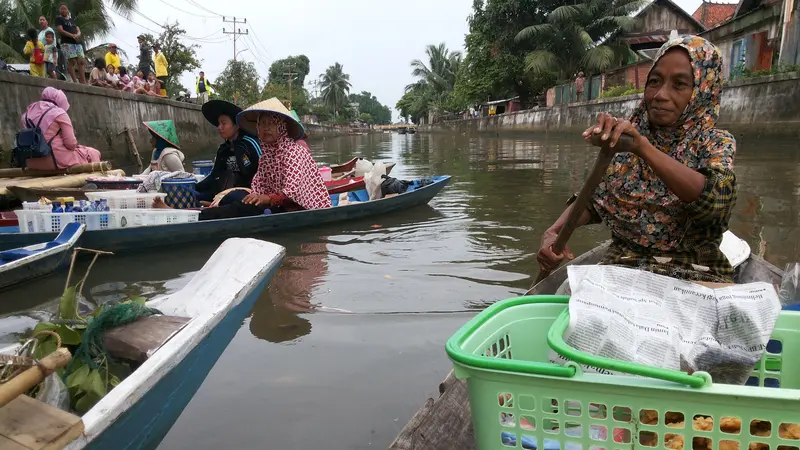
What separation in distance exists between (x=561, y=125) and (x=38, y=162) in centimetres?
1981

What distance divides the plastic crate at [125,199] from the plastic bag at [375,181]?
2761 millimetres

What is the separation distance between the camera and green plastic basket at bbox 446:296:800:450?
41.0 inches

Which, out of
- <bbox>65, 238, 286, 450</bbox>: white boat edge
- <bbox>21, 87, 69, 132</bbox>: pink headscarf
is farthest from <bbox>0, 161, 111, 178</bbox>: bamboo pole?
<bbox>65, 238, 286, 450</bbox>: white boat edge

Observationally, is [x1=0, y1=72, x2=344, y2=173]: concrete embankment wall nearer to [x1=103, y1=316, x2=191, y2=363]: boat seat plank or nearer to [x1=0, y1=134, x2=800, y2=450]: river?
[x1=0, y1=134, x2=800, y2=450]: river

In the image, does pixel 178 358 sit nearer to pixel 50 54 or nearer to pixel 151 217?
pixel 151 217

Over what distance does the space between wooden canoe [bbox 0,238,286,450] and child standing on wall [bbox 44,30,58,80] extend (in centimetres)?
1046

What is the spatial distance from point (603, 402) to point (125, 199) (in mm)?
5536

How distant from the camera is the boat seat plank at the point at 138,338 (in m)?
2.18

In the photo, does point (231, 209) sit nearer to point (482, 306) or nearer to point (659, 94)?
point (482, 306)

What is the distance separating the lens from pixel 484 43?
29172mm

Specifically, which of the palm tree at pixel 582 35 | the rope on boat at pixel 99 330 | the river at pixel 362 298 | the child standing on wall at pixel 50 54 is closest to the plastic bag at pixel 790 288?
the river at pixel 362 298

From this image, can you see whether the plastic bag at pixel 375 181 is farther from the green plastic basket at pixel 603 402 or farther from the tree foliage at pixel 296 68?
the tree foliage at pixel 296 68

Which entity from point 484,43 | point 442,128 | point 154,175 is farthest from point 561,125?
point 442,128

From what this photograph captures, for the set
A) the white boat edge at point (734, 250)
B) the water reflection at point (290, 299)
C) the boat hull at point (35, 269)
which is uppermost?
the white boat edge at point (734, 250)
